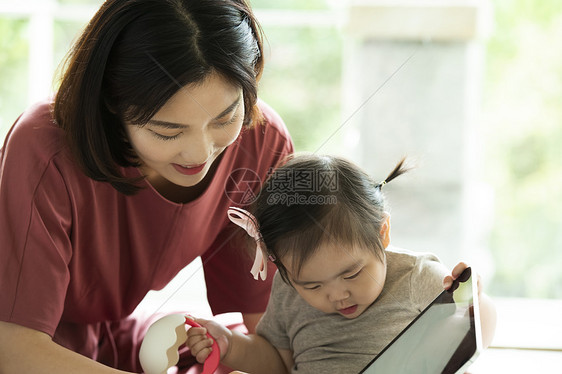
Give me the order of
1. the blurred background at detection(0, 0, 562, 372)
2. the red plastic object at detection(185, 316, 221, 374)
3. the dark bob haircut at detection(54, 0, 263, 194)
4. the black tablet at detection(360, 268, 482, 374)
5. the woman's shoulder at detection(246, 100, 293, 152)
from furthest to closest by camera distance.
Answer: the blurred background at detection(0, 0, 562, 372)
the woman's shoulder at detection(246, 100, 293, 152)
the red plastic object at detection(185, 316, 221, 374)
the dark bob haircut at detection(54, 0, 263, 194)
the black tablet at detection(360, 268, 482, 374)

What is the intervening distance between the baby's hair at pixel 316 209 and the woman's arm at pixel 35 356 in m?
0.24

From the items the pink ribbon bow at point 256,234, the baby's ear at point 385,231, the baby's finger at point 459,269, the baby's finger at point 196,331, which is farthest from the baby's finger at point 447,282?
the baby's finger at point 196,331

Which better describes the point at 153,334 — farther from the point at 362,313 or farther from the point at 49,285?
the point at 362,313

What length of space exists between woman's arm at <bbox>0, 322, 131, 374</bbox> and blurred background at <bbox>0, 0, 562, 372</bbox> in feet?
1.57

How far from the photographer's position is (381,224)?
36.3 inches

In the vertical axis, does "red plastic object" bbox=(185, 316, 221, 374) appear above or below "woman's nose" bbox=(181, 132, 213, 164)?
below

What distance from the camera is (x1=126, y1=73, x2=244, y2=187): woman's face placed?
2.76 feet

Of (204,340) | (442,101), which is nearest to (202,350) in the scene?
(204,340)

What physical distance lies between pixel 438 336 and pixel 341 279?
15 cm

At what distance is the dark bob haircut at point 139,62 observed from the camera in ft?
2.72

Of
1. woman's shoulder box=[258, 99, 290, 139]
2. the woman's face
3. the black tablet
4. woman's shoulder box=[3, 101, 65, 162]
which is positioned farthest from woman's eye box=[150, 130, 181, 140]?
the black tablet

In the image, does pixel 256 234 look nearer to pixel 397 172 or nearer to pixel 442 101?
pixel 397 172

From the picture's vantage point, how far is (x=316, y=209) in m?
0.88

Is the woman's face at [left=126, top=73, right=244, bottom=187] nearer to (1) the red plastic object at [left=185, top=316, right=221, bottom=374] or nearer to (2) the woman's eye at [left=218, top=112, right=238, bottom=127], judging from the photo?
(2) the woman's eye at [left=218, top=112, right=238, bottom=127]
